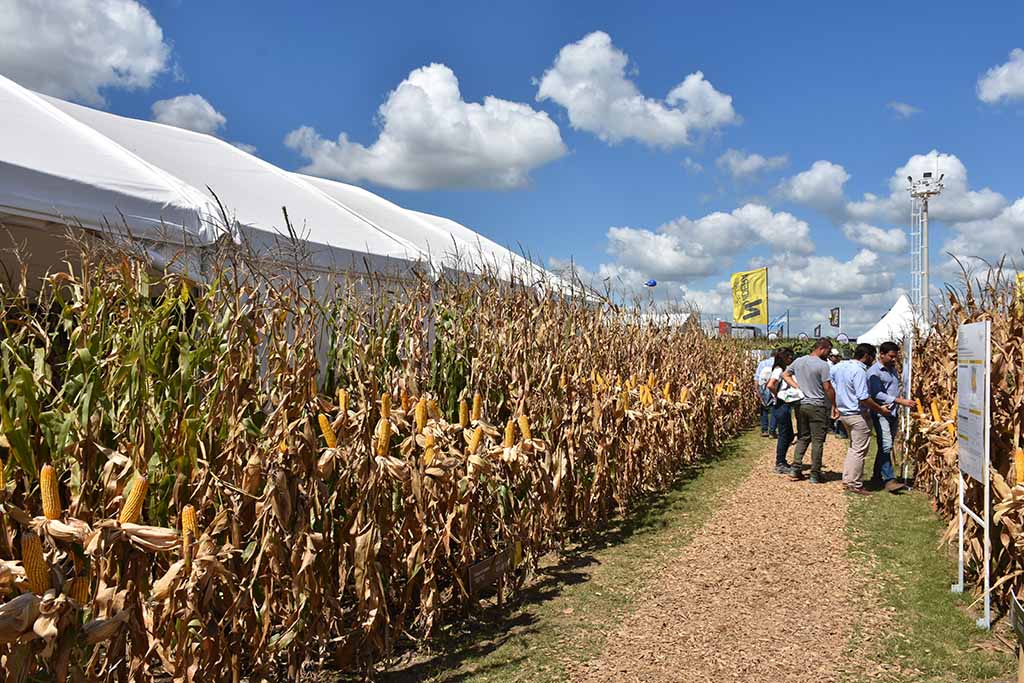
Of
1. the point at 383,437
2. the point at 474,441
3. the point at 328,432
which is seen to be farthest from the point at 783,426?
the point at 328,432

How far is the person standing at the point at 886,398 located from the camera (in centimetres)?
830

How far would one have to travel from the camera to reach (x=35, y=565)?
2037 mm

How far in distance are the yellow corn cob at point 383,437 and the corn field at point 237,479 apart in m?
0.01

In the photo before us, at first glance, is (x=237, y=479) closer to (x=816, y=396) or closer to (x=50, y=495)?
(x=50, y=495)

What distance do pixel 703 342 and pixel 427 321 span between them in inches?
347

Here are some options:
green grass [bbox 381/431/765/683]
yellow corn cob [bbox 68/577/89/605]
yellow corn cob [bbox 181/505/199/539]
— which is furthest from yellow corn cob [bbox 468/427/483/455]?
yellow corn cob [bbox 68/577/89/605]

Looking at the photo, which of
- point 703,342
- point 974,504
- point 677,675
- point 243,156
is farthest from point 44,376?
point 703,342

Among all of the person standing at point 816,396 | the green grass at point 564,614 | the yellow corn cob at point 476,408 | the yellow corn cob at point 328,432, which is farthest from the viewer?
the person standing at point 816,396

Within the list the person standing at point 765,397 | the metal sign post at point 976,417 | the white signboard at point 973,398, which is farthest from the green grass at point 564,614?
the person standing at point 765,397

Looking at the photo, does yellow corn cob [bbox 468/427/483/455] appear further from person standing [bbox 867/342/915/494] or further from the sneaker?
the sneaker

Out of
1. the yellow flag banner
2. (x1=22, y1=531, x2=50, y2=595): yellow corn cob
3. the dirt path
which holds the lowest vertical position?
the dirt path

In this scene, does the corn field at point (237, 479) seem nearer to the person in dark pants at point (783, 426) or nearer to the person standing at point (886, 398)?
the person standing at point (886, 398)

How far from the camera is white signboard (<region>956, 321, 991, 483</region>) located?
3998mm

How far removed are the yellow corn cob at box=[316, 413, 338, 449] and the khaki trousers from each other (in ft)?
21.8
